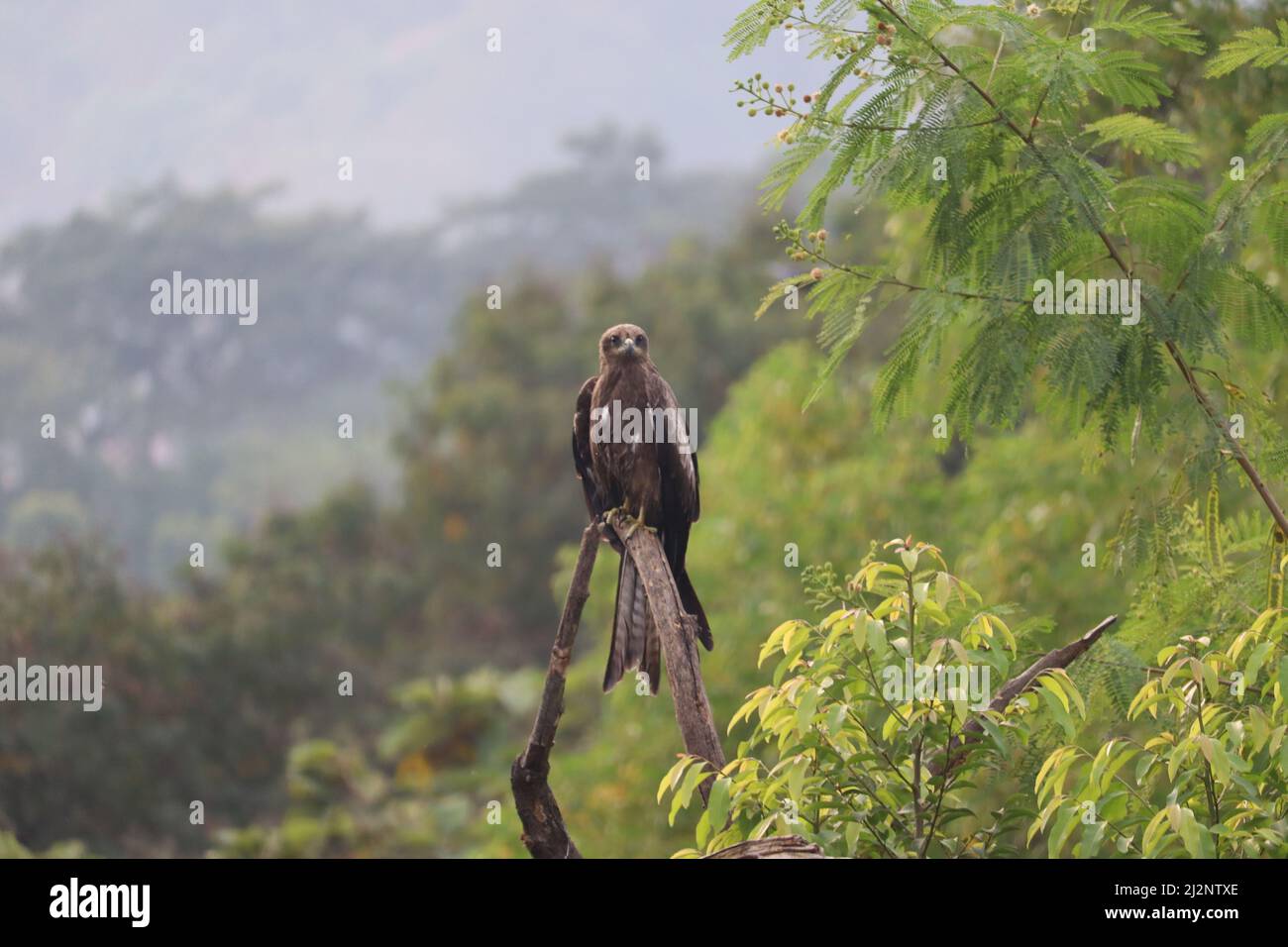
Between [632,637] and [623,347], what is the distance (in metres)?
1.26

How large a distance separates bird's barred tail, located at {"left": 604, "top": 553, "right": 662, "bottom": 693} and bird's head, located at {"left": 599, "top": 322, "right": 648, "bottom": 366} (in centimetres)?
100

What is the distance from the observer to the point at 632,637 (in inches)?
168

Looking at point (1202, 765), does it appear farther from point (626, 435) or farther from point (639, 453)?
point (626, 435)

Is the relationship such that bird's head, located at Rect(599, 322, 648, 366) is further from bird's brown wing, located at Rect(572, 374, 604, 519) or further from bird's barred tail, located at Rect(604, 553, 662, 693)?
bird's barred tail, located at Rect(604, 553, 662, 693)

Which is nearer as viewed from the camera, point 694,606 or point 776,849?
point 776,849

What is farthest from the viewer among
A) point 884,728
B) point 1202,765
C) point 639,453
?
point 639,453

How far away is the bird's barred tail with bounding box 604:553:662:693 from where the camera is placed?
4.22m

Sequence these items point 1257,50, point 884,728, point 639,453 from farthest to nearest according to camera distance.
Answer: point 639,453 → point 1257,50 → point 884,728

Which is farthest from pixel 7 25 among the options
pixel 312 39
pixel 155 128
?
pixel 312 39

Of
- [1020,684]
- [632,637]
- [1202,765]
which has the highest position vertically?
[632,637]

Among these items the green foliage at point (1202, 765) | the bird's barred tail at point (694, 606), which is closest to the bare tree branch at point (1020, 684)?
the green foliage at point (1202, 765)

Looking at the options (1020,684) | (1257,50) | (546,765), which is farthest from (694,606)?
(1257,50)

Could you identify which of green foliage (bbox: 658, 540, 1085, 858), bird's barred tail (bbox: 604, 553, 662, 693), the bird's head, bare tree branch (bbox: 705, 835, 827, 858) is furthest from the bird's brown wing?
bare tree branch (bbox: 705, 835, 827, 858)
